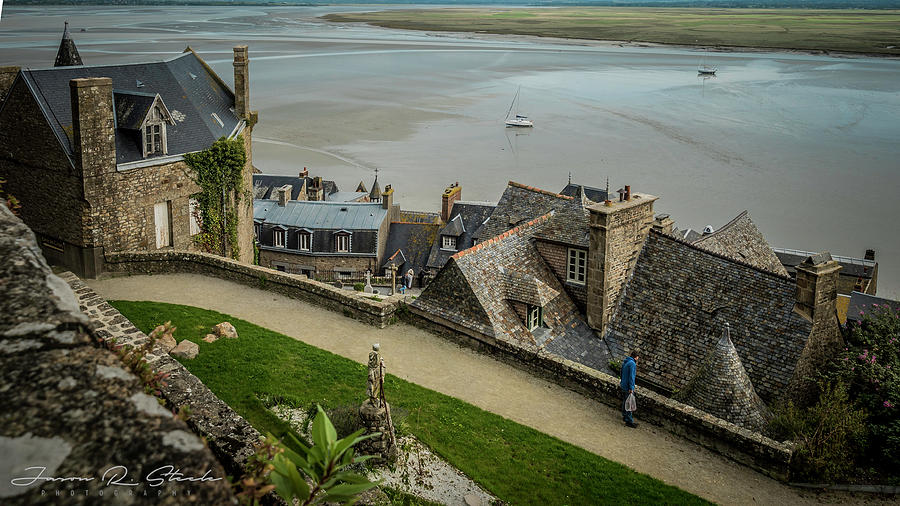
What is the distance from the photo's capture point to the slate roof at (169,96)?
790 inches

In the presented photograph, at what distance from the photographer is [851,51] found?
3669 inches

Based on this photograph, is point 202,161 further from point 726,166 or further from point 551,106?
point 551,106

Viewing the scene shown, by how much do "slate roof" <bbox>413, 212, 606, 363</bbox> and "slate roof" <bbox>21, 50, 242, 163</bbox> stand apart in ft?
31.4

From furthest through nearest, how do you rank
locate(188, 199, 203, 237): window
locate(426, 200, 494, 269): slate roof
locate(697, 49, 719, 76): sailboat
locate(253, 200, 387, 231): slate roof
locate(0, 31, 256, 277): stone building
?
1. locate(697, 49, 719, 76): sailboat
2. locate(253, 200, 387, 231): slate roof
3. locate(426, 200, 494, 269): slate roof
4. locate(188, 199, 203, 237): window
5. locate(0, 31, 256, 277): stone building

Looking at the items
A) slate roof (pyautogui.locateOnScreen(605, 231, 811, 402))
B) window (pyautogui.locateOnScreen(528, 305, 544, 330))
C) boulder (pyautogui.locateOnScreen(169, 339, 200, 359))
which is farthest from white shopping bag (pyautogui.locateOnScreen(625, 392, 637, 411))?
boulder (pyautogui.locateOnScreen(169, 339, 200, 359))

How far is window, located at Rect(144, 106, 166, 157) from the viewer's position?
20.6m

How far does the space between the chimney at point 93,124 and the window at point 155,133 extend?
1186mm

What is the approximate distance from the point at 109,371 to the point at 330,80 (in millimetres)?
114619

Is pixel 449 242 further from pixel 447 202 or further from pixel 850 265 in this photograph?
pixel 850 265

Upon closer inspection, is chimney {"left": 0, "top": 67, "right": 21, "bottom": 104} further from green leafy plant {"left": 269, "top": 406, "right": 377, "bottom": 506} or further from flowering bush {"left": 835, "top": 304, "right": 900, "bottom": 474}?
flowering bush {"left": 835, "top": 304, "right": 900, "bottom": 474}

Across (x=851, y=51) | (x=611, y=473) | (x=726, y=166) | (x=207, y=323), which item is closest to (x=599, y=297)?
(x=611, y=473)

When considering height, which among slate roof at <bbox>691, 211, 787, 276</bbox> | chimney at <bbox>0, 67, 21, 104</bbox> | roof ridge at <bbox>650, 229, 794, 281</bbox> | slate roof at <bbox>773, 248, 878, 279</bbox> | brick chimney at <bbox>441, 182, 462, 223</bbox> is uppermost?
chimney at <bbox>0, 67, 21, 104</bbox>

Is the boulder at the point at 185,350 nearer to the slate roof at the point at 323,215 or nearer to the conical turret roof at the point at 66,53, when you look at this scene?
the conical turret roof at the point at 66,53

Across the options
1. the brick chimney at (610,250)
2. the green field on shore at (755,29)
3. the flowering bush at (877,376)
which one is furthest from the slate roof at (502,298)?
the green field on shore at (755,29)
